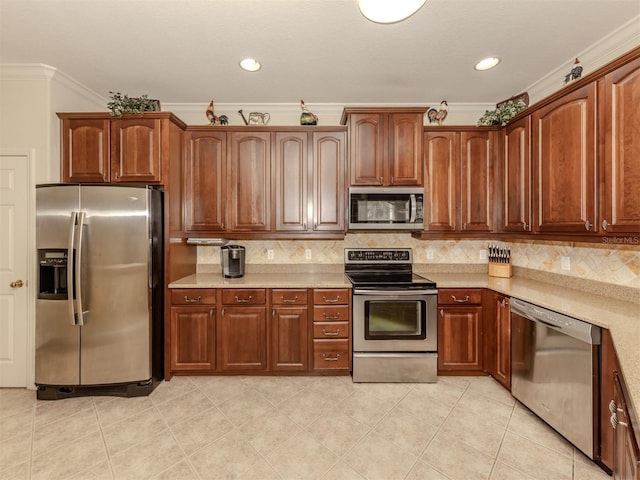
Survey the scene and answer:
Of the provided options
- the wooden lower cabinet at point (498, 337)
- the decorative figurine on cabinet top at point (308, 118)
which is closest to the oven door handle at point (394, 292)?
the wooden lower cabinet at point (498, 337)

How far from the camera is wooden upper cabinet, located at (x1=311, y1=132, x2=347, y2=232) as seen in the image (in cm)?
311

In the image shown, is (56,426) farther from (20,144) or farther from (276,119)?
(276,119)

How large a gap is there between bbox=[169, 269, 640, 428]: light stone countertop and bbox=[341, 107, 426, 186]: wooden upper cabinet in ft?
3.50

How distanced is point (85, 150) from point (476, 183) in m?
3.87

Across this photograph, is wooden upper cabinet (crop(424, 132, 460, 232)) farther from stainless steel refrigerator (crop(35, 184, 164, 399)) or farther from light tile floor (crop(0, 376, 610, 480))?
stainless steel refrigerator (crop(35, 184, 164, 399))

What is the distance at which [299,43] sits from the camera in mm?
2297

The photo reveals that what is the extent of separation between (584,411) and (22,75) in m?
5.00

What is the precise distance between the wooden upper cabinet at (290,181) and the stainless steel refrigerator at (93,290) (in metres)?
1.19

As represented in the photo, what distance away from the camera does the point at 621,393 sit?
1.27m

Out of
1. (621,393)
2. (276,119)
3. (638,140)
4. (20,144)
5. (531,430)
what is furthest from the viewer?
(276,119)

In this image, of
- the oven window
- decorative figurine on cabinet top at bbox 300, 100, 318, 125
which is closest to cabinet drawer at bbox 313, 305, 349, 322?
the oven window

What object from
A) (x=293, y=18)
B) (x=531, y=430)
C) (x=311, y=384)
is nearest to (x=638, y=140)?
(x=531, y=430)

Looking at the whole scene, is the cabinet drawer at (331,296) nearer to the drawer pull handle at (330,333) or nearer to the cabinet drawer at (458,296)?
the drawer pull handle at (330,333)

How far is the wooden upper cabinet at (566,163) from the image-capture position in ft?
6.76
